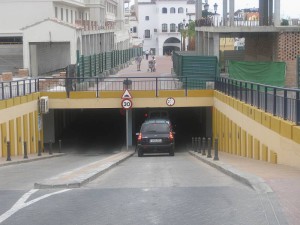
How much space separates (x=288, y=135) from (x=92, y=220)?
7.99 m

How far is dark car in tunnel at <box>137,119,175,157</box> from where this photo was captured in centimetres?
2653

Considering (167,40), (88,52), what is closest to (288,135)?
(88,52)

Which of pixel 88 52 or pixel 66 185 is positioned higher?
pixel 88 52

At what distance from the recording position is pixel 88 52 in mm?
60469

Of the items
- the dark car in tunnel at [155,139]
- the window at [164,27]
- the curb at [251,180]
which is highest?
the window at [164,27]

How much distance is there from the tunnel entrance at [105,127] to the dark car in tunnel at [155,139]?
701 cm

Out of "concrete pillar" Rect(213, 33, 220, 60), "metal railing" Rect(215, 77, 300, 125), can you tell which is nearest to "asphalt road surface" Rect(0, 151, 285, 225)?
"metal railing" Rect(215, 77, 300, 125)

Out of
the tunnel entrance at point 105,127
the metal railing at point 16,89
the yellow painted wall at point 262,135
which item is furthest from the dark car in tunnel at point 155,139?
the tunnel entrance at point 105,127

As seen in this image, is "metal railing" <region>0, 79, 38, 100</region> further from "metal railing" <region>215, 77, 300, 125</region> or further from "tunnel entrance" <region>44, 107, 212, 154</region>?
"metal railing" <region>215, 77, 300, 125</region>

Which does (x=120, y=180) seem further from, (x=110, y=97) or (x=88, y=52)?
(x=88, y=52)

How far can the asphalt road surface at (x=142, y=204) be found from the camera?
9.29 m

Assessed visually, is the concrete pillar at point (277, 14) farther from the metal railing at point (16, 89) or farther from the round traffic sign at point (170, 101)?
the metal railing at point (16, 89)

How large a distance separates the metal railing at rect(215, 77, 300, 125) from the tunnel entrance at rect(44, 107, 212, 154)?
10322 millimetres

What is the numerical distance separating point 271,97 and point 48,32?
104 ft
